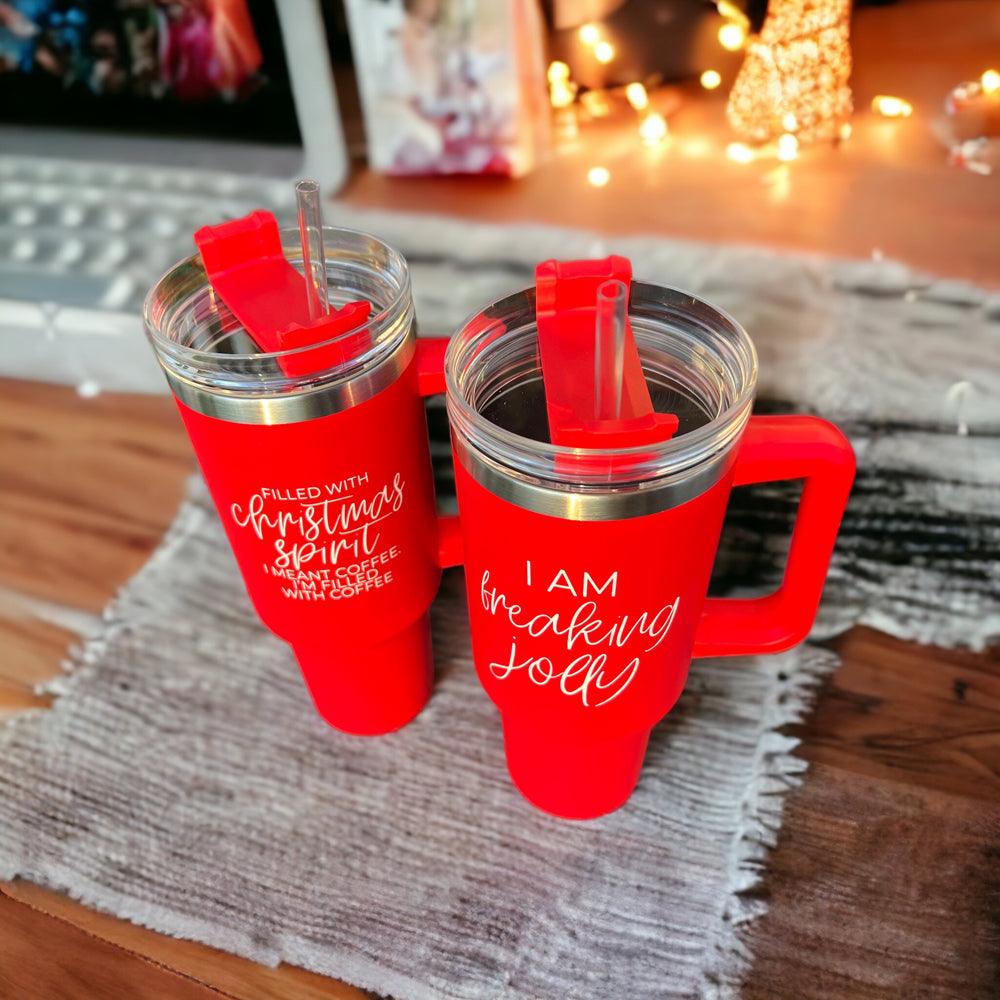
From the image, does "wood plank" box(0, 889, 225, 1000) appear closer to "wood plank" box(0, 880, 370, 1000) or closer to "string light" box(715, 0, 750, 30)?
"wood plank" box(0, 880, 370, 1000)

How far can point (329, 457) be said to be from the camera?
51 cm

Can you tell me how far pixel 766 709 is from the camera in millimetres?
671

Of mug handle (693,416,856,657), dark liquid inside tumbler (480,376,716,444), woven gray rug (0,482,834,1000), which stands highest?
dark liquid inside tumbler (480,376,716,444)

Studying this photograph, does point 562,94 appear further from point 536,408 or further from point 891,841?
point 891,841

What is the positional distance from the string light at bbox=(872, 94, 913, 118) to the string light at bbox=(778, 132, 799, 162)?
7cm

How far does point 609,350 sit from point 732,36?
1.48ft

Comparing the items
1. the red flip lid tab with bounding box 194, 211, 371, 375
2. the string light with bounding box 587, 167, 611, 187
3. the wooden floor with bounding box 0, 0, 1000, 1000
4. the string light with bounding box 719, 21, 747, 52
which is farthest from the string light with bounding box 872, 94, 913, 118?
the red flip lid tab with bounding box 194, 211, 371, 375

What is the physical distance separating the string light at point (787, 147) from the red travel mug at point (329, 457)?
38 centimetres

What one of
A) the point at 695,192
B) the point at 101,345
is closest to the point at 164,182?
the point at 101,345

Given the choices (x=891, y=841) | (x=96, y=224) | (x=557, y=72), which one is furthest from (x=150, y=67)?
(x=891, y=841)

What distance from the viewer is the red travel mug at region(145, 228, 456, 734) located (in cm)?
49

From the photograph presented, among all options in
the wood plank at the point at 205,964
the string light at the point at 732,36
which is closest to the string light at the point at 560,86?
the string light at the point at 732,36

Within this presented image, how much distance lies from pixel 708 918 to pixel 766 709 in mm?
166

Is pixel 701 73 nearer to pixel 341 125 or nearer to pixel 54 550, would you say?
pixel 341 125
